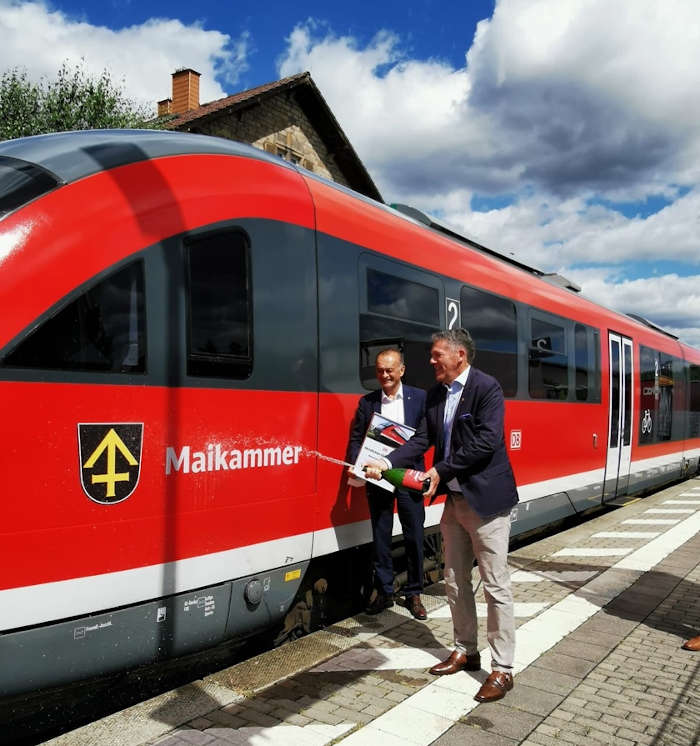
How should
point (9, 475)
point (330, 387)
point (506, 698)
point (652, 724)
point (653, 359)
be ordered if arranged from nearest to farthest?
1. point (9, 475)
2. point (652, 724)
3. point (506, 698)
4. point (330, 387)
5. point (653, 359)

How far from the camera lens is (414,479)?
4.20 meters

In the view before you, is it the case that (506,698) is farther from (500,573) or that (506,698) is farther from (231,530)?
(231,530)

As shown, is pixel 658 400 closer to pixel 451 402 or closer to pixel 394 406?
pixel 394 406

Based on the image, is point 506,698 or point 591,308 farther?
point 591,308

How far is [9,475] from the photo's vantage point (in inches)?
124

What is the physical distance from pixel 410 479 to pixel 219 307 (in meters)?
1.41

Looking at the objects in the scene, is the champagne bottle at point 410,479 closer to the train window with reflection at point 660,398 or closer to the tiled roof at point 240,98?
the train window with reflection at point 660,398

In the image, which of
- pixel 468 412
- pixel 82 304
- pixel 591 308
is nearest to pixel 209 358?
pixel 82 304

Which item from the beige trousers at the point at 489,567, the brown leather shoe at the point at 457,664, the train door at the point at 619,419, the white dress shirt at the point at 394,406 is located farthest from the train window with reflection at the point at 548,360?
the brown leather shoe at the point at 457,664

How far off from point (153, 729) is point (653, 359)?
12163mm

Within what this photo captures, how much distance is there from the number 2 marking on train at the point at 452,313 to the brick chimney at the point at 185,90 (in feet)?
75.8

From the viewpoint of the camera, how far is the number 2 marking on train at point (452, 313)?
652 cm

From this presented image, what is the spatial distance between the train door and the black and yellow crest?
8.49 m

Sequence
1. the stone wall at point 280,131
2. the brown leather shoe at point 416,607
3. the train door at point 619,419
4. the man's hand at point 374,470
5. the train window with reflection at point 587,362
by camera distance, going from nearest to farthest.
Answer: the man's hand at point 374,470 < the brown leather shoe at point 416,607 < the train window with reflection at point 587,362 < the train door at point 619,419 < the stone wall at point 280,131
